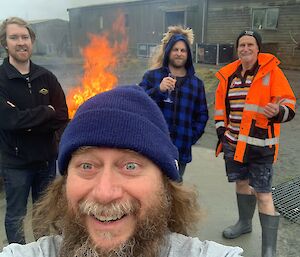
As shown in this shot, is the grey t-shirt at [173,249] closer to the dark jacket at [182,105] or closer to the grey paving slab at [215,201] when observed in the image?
the grey paving slab at [215,201]

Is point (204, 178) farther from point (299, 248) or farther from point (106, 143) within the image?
point (106, 143)

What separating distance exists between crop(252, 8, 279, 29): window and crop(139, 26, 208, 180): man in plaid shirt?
1496cm

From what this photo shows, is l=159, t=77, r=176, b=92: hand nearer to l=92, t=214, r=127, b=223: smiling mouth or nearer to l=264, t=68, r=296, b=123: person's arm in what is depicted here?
l=264, t=68, r=296, b=123: person's arm

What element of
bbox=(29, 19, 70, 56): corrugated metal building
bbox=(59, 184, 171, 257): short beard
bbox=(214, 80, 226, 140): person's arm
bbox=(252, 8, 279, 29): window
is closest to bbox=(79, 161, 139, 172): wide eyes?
bbox=(59, 184, 171, 257): short beard

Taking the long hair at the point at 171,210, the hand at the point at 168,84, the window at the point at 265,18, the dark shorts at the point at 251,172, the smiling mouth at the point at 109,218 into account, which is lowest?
the dark shorts at the point at 251,172

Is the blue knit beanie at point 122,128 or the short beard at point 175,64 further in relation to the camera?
the short beard at point 175,64

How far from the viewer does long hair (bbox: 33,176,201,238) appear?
1.65 m

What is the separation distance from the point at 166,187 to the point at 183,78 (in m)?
1.97

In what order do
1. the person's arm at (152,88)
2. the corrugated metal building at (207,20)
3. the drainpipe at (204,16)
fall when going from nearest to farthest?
the person's arm at (152,88), the corrugated metal building at (207,20), the drainpipe at (204,16)

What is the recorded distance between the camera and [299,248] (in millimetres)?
3135

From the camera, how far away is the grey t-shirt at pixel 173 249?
4.55 ft

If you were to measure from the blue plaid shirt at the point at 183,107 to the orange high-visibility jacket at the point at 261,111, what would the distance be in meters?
0.55

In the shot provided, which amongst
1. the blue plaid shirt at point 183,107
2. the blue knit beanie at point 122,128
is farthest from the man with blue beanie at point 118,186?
the blue plaid shirt at point 183,107

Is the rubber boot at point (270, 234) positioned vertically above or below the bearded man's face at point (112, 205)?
below
